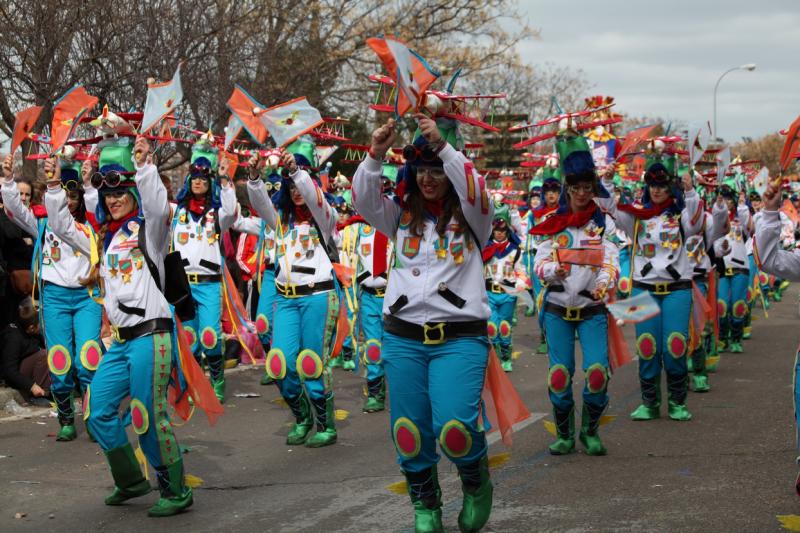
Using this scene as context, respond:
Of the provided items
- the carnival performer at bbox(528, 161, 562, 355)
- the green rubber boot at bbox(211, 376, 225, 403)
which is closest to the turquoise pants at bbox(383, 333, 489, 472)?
the carnival performer at bbox(528, 161, 562, 355)

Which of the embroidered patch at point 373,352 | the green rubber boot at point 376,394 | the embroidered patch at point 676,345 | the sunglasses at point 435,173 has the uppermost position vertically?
the sunglasses at point 435,173

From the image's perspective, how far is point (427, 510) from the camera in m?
5.61

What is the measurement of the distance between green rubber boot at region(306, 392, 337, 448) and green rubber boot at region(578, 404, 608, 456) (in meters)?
1.99

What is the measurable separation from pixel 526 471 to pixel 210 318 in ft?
14.2

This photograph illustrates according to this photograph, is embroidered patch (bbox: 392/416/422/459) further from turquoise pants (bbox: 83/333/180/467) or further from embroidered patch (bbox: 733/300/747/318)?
embroidered patch (bbox: 733/300/747/318)

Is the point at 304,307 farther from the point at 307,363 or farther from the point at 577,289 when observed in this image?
the point at 577,289

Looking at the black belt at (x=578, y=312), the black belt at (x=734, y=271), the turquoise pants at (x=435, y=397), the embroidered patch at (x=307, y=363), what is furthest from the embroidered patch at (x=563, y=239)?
the black belt at (x=734, y=271)

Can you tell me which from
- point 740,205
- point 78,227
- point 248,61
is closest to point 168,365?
point 78,227

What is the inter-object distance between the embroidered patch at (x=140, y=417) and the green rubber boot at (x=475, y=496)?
1.93 metres

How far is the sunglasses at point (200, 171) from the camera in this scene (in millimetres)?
10359

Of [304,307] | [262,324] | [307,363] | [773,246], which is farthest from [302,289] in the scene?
[773,246]

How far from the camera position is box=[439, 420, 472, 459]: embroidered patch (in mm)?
5352

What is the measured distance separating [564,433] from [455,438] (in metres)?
2.81

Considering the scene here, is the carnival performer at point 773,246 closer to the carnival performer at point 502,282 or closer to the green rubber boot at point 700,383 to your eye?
the green rubber boot at point 700,383
